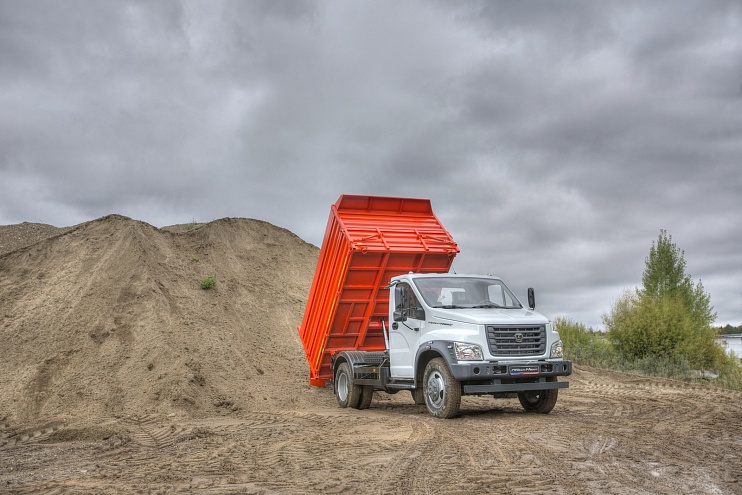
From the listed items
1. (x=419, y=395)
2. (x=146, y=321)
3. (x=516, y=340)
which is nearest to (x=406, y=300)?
(x=419, y=395)

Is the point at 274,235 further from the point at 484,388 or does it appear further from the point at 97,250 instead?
the point at 484,388

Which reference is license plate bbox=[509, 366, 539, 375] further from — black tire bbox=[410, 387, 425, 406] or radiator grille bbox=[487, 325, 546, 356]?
black tire bbox=[410, 387, 425, 406]

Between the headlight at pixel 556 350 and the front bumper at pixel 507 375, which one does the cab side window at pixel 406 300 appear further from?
the headlight at pixel 556 350

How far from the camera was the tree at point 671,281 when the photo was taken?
4338cm

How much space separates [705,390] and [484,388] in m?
10.5

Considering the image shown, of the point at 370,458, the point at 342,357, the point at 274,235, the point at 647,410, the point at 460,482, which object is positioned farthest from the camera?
the point at 274,235

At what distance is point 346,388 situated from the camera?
14492 millimetres

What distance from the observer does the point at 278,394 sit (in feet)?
59.2

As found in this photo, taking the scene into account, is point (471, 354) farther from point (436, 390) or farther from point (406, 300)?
point (406, 300)

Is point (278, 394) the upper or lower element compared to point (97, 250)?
lower

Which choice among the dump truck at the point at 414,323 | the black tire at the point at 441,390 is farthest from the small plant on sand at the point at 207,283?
the black tire at the point at 441,390

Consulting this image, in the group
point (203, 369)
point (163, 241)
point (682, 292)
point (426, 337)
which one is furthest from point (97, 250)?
point (682, 292)

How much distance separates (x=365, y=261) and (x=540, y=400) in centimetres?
434

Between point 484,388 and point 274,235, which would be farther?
point 274,235
